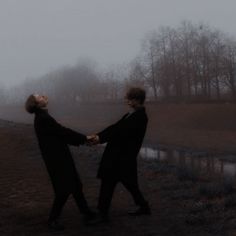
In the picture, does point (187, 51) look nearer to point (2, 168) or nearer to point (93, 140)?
point (2, 168)

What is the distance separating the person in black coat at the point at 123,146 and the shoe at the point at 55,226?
609 mm

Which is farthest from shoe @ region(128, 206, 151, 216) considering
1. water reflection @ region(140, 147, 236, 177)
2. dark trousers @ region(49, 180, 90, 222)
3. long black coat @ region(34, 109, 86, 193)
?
water reflection @ region(140, 147, 236, 177)

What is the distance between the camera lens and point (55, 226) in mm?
7074

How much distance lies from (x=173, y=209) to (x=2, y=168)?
7.32 metres

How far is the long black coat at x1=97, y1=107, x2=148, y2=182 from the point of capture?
23.6ft

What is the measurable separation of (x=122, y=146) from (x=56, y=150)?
0.88 m

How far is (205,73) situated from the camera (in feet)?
203

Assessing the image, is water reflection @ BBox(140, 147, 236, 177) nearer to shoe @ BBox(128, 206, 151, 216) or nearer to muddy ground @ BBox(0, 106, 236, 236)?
muddy ground @ BBox(0, 106, 236, 236)

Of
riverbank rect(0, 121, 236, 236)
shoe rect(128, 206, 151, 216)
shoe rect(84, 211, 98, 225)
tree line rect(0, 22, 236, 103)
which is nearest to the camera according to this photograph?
riverbank rect(0, 121, 236, 236)

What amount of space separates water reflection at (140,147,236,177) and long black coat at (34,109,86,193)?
7.95 meters

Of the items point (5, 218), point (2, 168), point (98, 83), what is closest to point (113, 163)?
point (5, 218)

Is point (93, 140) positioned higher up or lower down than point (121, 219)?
higher up

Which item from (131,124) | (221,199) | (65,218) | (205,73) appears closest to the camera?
(131,124)

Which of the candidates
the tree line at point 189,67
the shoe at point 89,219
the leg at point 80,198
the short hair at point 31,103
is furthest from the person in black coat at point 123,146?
the tree line at point 189,67
